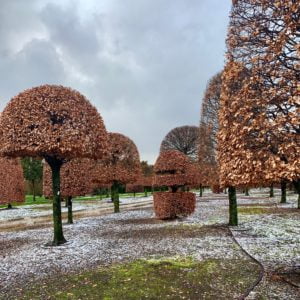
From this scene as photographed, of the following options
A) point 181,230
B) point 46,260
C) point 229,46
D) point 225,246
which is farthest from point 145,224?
point 229,46

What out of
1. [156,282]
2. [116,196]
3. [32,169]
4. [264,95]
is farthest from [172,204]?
[32,169]

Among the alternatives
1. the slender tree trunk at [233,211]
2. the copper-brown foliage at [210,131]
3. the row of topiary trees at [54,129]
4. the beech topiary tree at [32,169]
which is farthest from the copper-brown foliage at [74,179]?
the beech topiary tree at [32,169]

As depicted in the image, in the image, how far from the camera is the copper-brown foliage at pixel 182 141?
48.2m

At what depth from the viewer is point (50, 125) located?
45.8 ft

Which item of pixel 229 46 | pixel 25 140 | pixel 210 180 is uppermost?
pixel 229 46

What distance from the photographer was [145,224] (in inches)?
818

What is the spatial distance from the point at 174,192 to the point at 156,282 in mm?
13224

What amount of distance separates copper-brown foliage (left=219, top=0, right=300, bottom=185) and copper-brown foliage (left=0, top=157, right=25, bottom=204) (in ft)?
94.9

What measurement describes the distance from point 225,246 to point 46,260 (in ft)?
21.3

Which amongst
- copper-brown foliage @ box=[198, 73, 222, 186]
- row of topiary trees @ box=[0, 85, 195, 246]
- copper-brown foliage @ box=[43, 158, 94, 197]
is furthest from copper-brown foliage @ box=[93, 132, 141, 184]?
row of topiary trees @ box=[0, 85, 195, 246]

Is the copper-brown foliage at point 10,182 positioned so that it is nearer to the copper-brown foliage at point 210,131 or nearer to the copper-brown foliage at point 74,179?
the copper-brown foliage at point 74,179

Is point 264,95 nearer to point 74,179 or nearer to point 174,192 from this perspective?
point 174,192

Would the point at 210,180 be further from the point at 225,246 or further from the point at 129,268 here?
the point at 129,268

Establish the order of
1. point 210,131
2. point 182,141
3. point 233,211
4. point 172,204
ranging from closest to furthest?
point 233,211 < point 172,204 < point 210,131 < point 182,141
